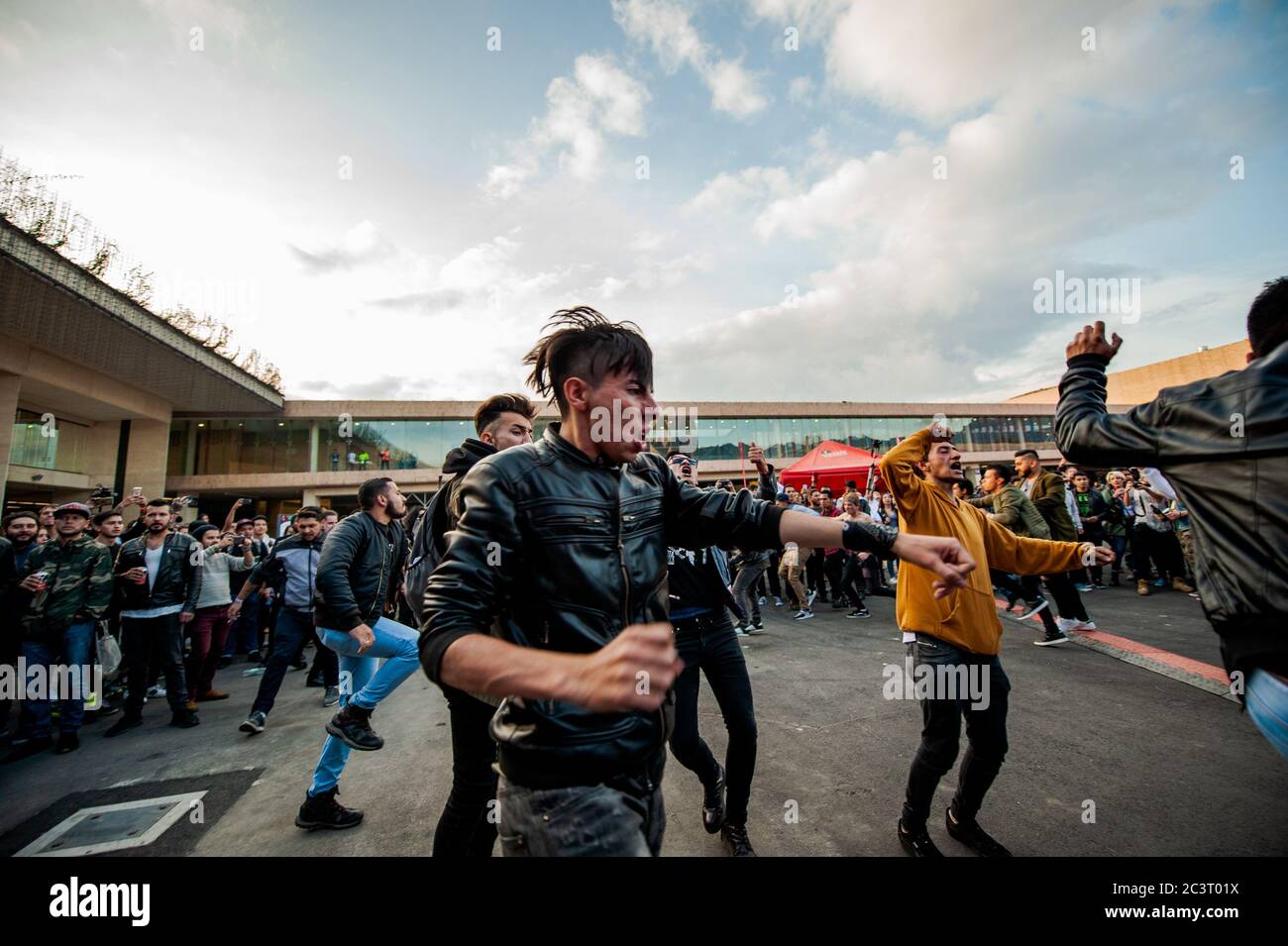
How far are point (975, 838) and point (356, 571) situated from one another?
4.41 meters

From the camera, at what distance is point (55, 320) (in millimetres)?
15719

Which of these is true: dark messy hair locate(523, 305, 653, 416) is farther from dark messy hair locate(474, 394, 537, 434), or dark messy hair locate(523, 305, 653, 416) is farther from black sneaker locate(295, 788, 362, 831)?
black sneaker locate(295, 788, 362, 831)

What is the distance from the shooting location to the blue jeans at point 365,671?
332 centimetres

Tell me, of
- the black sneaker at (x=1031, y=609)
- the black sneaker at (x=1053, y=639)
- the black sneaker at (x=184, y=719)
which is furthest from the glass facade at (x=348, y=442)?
the black sneaker at (x=184, y=719)

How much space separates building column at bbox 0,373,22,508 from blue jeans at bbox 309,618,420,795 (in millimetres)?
20716

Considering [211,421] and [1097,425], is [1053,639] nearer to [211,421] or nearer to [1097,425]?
[1097,425]

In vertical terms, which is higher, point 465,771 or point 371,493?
point 371,493

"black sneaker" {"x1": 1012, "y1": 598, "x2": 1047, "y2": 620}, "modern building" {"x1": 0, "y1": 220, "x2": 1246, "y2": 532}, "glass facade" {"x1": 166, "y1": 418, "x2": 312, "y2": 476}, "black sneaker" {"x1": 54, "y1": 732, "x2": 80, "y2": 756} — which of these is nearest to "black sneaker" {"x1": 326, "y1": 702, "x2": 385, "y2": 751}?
"black sneaker" {"x1": 54, "y1": 732, "x2": 80, "y2": 756}

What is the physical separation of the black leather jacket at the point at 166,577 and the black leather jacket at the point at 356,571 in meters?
3.31

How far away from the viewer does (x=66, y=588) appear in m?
5.42

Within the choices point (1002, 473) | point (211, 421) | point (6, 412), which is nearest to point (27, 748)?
point (1002, 473)

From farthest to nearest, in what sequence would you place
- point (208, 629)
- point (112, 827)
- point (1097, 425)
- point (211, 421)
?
point (211, 421)
point (208, 629)
point (112, 827)
point (1097, 425)

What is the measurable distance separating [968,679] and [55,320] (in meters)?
24.2
